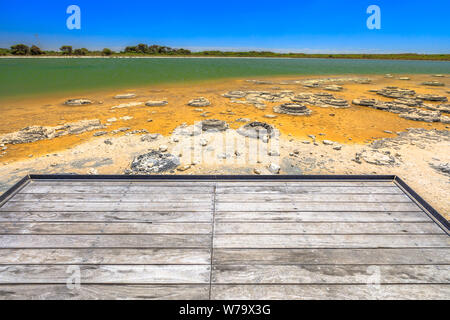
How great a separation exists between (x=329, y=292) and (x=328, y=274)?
0.19 metres

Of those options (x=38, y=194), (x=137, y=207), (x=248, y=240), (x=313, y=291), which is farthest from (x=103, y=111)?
(x=313, y=291)

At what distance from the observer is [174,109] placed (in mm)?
12469

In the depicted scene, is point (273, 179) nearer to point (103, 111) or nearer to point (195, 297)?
point (195, 297)

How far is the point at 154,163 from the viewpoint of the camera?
594 centimetres

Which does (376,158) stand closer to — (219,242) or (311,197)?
(311,197)

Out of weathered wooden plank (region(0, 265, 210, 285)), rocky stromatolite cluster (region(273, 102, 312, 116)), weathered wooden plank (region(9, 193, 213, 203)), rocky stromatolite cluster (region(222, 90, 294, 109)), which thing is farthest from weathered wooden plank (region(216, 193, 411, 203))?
rocky stromatolite cluster (region(222, 90, 294, 109))

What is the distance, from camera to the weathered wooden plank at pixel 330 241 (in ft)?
7.75

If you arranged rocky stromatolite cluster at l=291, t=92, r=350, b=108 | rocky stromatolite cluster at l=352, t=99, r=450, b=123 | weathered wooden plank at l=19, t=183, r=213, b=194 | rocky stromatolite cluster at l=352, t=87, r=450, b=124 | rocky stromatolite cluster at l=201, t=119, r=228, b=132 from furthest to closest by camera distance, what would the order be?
rocky stromatolite cluster at l=291, t=92, r=350, b=108 → rocky stromatolite cluster at l=352, t=87, r=450, b=124 → rocky stromatolite cluster at l=352, t=99, r=450, b=123 → rocky stromatolite cluster at l=201, t=119, r=228, b=132 → weathered wooden plank at l=19, t=183, r=213, b=194

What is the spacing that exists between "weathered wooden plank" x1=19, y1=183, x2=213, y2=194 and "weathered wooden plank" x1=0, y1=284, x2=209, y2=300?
1.54 metres

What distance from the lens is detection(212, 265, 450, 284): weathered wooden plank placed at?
1.99 m

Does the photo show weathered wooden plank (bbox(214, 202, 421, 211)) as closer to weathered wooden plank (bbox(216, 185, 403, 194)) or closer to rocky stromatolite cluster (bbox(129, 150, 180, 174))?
weathered wooden plank (bbox(216, 185, 403, 194))

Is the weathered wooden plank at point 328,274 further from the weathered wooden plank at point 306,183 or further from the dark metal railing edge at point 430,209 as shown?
the weathered wooden plank at point 306,183

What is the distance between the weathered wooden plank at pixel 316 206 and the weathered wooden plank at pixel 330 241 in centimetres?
51

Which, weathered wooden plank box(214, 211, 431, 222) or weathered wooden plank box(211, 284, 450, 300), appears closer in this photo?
weathered wooden plank box(211, 284, 450, 300)
